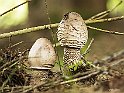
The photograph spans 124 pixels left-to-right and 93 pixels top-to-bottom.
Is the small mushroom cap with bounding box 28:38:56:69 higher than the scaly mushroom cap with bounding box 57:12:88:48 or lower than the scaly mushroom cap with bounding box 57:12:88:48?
lower

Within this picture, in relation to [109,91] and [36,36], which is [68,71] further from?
[36,36]

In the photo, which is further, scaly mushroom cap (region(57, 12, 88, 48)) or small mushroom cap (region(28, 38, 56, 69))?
scaly mushroom cap (region(57, 12, 88, 48))

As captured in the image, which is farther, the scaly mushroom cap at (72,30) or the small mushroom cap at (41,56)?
the scaly mushroom cap at (72,30)

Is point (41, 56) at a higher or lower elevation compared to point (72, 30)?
lower

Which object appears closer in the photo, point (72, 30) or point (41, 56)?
point (41, 56)

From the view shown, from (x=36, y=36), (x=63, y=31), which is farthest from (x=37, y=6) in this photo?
(x=63, y=31)
